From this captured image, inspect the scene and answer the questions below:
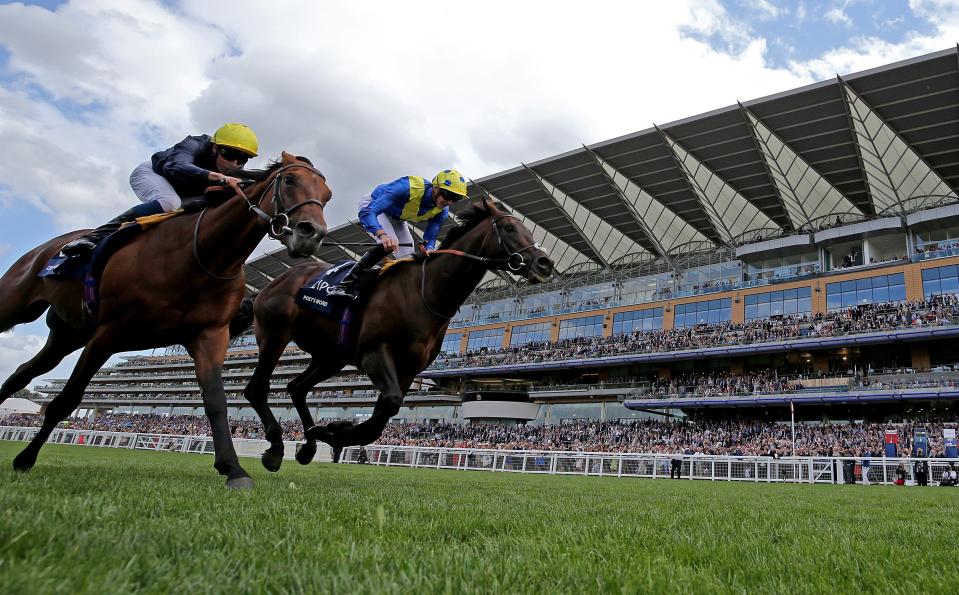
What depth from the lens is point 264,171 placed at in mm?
5129

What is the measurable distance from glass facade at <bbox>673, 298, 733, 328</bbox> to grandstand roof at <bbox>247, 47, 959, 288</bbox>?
16.1 ft

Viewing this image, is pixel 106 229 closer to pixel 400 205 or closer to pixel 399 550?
pixel 400 205

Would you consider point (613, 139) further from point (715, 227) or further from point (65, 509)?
point (65, 509)

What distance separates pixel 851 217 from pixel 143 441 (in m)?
45.9

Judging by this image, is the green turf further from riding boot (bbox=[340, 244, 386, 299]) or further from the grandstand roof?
the grandstand roof

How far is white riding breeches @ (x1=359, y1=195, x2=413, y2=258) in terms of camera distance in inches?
275

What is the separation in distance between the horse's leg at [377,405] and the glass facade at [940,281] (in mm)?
41459

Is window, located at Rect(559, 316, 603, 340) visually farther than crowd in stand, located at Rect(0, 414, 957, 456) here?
Yes

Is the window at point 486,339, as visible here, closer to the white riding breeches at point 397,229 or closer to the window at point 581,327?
the window at point 581,327

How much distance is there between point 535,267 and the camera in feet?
19.2

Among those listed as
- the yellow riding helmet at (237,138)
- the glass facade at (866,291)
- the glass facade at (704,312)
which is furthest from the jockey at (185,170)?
the glass facade at (704,312)

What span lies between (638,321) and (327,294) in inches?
1817

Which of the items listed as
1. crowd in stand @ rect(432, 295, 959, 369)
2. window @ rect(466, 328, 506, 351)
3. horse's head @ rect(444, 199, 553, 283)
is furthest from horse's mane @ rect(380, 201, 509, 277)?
window @ rect(466, 328, 506, 351)

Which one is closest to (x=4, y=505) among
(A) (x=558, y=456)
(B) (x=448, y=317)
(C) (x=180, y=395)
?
(B) (x=448, y=317)
